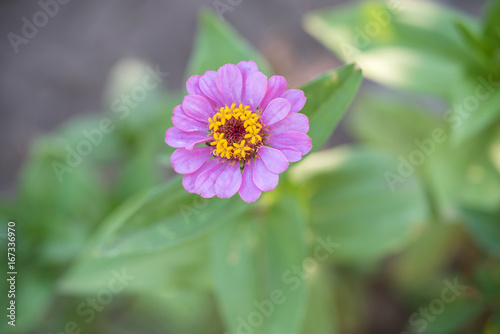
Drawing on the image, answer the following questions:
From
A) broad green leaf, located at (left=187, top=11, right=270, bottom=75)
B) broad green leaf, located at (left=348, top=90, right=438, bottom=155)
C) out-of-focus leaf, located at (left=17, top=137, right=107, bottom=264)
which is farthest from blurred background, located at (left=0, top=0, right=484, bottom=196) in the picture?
broad green leaf, located at (left=187, top=11, right=270, bottom=75)

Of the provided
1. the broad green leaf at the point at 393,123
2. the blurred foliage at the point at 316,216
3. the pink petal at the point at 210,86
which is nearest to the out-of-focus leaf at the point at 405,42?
the blurred foliage at the point at 316,216

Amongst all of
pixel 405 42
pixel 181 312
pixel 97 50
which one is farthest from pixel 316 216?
pixel 97 50

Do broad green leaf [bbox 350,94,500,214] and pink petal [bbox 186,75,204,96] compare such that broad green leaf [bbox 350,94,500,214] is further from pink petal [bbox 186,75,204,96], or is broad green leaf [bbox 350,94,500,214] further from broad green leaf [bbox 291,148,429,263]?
pink petal [bbox 186,75,204,96]

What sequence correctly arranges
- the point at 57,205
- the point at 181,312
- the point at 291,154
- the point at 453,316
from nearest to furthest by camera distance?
the point at 291,154 → the point at 453,316 → the point at 57,205 → the point at 181,312

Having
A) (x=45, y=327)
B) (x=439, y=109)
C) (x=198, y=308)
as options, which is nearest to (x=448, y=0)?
(x=439, y=109)

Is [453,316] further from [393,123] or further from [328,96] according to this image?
[328,96]

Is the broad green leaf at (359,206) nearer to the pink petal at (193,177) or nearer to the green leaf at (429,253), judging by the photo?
the green leaf at (429,253)

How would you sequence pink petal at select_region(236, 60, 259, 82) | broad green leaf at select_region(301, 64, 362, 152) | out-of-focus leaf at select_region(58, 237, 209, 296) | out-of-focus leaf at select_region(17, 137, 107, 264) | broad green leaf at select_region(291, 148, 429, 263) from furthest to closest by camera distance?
out-of-focus leaf at select_region(17, 137, 107, 264), broad green leaf at select_region(291, 148, 429, 263), out-of-focus leaf at select_region(58, 237, 209, 296), broad green leaf at select_region(301, 64, 362, 152), pink petal at select_region(236, 60, 259, 82)
